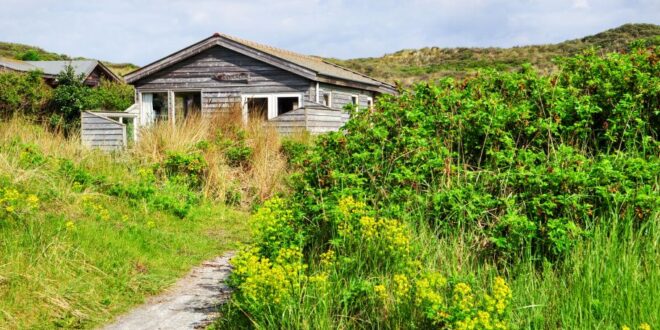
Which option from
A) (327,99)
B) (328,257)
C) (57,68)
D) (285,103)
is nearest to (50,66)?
(57,68)

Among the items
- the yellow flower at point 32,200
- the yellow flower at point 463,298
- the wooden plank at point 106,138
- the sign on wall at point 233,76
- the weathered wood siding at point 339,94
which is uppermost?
the sign on wall at point 233,76

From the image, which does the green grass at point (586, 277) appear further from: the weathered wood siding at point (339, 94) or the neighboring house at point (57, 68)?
the neighboring house at point (57, 68)

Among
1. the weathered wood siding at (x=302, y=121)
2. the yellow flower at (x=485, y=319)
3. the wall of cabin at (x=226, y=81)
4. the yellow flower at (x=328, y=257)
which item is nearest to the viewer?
the yellow flower at (x=485, y=319)

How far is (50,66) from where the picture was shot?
33688 millimetres

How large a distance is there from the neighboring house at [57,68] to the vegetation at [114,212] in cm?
1968

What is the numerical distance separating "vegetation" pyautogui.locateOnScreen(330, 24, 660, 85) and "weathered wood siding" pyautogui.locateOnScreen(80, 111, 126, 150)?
37616 mm

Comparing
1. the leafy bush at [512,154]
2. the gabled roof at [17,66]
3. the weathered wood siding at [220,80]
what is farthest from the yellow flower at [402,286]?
the gabled roof at [17,66]

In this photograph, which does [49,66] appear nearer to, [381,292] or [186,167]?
[186,167]

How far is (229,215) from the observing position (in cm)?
960

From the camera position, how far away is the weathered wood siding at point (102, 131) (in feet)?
44.7

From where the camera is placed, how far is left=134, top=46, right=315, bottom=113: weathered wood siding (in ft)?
67.1

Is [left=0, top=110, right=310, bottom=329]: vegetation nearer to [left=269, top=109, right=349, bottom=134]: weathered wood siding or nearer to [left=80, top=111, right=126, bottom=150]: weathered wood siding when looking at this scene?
[left=80, top=111, right=126, bottom=150]: weathered wood siding

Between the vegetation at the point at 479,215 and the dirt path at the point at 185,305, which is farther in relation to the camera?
the dirt path at the point at 185,305

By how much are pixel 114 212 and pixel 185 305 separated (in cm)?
295
